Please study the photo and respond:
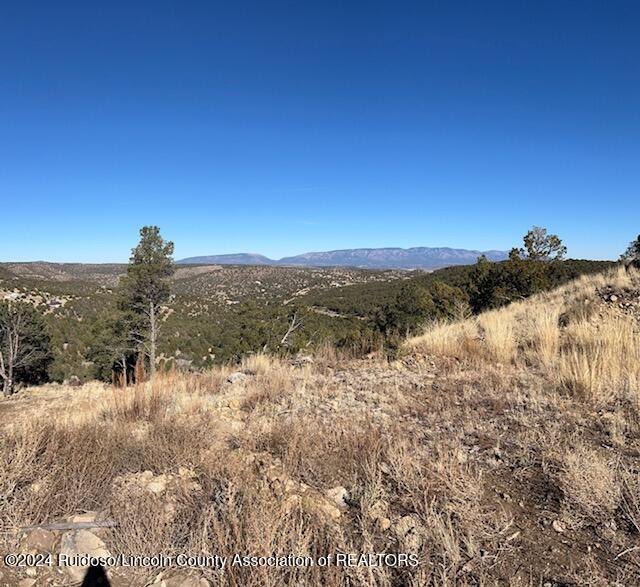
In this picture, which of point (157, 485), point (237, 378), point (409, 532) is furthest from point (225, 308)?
point (409, 532)

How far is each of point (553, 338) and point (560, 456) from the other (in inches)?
143

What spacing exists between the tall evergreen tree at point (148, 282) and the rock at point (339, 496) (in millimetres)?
21562

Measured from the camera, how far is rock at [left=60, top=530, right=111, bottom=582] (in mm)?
2133

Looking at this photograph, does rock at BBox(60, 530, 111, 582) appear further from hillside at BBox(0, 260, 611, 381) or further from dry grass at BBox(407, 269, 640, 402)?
hillside at BBox(0, 260, 611, 381)

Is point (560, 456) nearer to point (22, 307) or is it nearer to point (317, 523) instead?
point (317, 523)

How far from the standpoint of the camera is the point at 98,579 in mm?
2010

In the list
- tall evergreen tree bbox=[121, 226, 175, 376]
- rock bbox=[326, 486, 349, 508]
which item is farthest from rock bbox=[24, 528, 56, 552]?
tall evergreen tree bbox=[121, 226, 175, 376]

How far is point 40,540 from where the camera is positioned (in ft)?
7.29

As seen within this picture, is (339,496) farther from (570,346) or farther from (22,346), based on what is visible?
(22,346)

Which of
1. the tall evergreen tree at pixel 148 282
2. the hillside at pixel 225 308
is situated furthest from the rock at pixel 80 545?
the tall evergreen tree at pixel 148 282

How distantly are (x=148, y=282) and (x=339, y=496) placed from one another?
22.3 metres

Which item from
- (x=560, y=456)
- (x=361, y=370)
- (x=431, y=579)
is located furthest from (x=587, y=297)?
(x=431, y=579)

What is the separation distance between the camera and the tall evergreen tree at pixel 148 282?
73.2 feet

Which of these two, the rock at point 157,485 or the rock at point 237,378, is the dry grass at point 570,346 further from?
the rock at point 157,485
